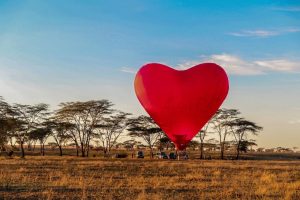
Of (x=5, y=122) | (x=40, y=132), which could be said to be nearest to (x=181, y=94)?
(x=5, y=122)

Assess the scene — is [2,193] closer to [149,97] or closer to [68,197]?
[68,197]

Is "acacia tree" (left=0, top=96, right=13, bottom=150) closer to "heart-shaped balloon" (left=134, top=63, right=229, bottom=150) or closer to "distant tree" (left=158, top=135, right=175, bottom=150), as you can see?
"distant tree" (left=158, top=135, right=175, bottom=150)

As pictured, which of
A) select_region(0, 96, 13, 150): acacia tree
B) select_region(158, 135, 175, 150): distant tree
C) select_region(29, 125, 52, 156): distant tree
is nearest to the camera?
select_region(0, 96, 13, 150): acacia tree

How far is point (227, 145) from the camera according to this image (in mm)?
75125

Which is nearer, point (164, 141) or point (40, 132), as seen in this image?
point (40, 132)

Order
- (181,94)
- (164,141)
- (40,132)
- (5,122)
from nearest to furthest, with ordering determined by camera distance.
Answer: (181,94)
(5,122)
(40,132)
(164,141)

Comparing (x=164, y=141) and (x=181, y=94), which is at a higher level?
(x=181, y=94)

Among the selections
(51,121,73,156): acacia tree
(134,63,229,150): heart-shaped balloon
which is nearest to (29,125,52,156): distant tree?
(51,121,73,156): acacia tree

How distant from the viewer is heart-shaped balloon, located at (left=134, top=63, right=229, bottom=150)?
53.3 feet

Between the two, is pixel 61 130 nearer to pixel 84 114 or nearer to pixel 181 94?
pixel 84 114

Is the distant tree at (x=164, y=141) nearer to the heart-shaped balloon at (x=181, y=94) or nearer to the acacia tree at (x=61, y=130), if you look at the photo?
the acacia tree at (x=61, y=130)

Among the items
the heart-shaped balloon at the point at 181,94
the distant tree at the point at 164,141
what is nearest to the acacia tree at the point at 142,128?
the distant tree at the point at 164,141

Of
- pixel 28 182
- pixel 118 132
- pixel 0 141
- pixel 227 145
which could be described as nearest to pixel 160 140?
pixel 118 132

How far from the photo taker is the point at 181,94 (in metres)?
16.2
